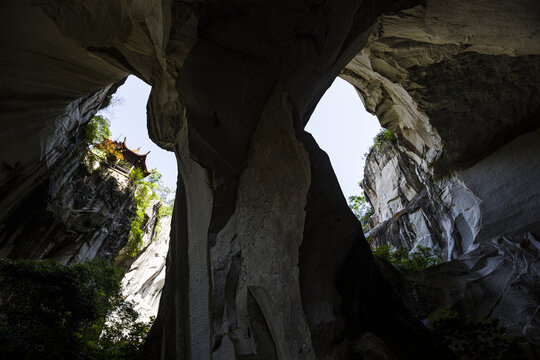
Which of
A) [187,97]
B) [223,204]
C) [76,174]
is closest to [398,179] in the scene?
[223,204]

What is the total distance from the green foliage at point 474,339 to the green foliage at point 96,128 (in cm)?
1468

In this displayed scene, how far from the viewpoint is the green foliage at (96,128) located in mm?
13422

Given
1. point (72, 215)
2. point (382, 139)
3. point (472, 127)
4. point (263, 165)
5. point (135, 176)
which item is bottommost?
point (263, 165)

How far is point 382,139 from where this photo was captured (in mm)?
14164

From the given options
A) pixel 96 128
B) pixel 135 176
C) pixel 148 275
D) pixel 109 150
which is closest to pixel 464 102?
pixel 96 128

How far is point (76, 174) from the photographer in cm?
1362

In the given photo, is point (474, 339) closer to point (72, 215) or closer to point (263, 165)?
point (263, 165)

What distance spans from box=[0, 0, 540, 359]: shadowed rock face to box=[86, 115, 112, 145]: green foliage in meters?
6.69

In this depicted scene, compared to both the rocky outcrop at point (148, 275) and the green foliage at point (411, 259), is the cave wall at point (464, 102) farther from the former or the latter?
the rocky outcrop at point (148, 275)

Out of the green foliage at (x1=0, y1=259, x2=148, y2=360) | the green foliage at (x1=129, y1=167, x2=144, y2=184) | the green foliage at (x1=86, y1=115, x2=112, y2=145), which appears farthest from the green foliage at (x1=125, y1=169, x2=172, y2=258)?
the green foliage at (x1=0, y1=259, x2=148, y2=360)

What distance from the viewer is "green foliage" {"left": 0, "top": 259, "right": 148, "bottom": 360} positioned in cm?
489

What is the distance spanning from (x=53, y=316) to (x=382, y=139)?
1364cm

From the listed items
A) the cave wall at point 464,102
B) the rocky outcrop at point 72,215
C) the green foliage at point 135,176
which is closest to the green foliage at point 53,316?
the rocky outcrop at point 72,215

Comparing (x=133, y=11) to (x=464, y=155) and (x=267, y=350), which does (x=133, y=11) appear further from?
(x=464, y=155)
